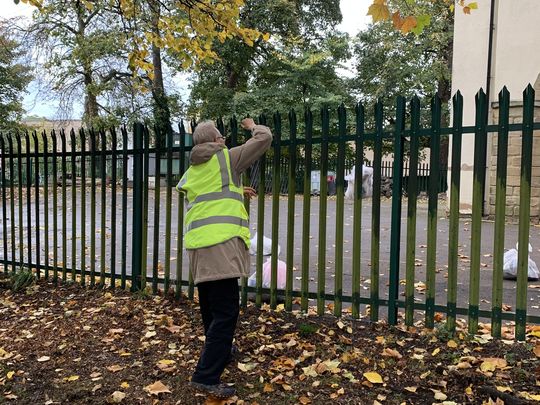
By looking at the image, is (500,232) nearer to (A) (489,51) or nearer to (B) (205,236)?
(B) (205,236)

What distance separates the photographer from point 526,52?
36.2 feet

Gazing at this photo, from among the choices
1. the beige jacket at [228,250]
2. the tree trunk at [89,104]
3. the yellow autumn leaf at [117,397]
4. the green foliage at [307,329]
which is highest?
the tree trunk at [89,104]

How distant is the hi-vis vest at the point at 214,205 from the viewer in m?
3.14

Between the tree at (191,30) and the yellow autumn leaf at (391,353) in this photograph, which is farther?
the tree at (191,30)

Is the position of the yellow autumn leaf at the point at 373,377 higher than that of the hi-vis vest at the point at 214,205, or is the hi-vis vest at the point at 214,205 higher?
the hi-vis vest at the point at 214,205

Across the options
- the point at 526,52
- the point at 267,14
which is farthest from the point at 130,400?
the point at 267,14

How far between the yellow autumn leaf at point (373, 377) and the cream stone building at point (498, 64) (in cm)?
883

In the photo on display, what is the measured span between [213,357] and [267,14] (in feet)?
77.3

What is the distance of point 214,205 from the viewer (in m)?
3.18

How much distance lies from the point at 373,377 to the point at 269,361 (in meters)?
0.75

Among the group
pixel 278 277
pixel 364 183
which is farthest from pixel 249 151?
pixel 364 183

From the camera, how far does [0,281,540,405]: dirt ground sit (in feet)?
10.4

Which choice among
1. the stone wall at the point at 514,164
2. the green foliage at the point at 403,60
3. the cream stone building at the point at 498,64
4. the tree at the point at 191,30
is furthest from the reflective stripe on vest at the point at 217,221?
the green foliage at the point at 403,60

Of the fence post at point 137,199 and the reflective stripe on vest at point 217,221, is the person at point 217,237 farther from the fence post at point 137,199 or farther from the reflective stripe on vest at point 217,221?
the fence post at point 137,199
